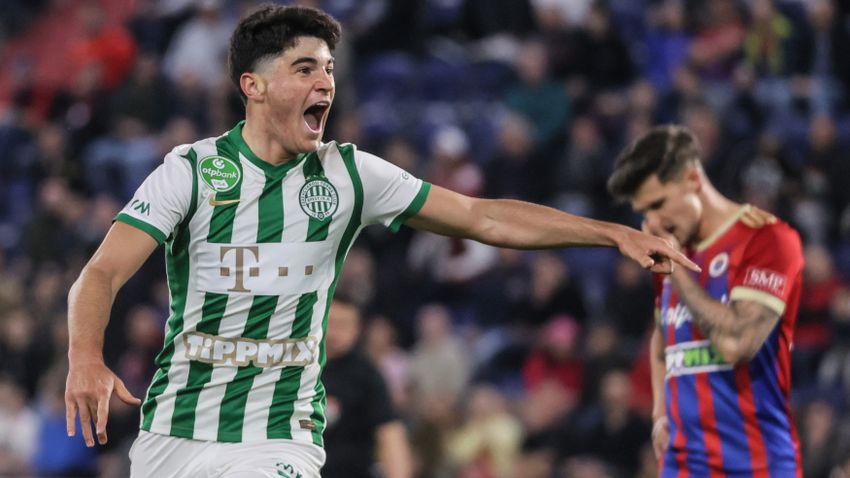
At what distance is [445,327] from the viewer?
11.5 metres

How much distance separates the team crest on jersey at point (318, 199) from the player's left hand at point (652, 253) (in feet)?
3.35

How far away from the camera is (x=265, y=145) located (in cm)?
488

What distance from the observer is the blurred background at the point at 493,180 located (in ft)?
34.6

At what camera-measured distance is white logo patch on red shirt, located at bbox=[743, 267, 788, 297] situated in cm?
548

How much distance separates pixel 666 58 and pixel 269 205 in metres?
9.04

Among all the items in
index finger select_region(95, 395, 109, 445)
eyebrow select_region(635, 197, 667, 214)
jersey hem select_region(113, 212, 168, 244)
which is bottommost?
index finger select_region(95, 395, 109, 445)

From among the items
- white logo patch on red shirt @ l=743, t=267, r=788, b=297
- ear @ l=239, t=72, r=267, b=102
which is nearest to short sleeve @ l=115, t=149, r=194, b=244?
ear @ l=239, t=72, r=267, b=102

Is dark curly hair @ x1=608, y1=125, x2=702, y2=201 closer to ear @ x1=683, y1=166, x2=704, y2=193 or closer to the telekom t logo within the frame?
ear @ x1=683, y1=166, x2=704, y2=193

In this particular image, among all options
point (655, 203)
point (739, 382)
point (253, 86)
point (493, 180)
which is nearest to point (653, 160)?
point (655, 203)

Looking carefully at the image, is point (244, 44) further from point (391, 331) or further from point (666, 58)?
point (666, 58)

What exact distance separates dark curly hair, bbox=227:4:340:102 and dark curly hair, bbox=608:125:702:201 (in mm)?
1530

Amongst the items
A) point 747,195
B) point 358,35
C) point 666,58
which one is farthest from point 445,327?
point 358,35

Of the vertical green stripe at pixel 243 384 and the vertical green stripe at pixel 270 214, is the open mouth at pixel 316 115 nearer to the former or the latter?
the vertical green stripe at pixel 270 214

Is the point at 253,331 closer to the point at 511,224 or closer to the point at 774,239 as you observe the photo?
the point at 511,224
